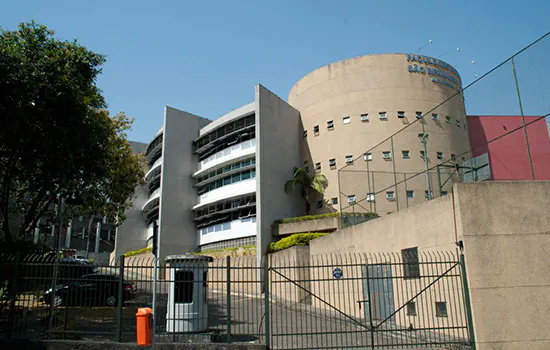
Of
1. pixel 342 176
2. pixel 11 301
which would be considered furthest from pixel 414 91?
pixel 11 301

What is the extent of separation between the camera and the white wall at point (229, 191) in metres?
37.1

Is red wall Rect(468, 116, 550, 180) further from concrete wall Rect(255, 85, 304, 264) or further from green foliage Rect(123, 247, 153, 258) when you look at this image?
green foliage Rect(123, 247, 153, 258)

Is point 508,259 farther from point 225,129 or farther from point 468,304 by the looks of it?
point 225,129

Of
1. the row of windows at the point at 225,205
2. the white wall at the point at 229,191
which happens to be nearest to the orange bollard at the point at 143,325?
the white wall at the point at 229,191

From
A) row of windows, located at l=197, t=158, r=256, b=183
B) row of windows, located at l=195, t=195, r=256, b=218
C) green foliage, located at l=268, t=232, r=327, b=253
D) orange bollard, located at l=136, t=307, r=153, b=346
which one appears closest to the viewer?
orange bollard, located at l=136, t=307, r=153, b=346

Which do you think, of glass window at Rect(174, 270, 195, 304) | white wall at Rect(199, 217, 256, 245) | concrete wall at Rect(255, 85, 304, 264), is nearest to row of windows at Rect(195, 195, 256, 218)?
white wall at Rect(199, 217, 256, 245)

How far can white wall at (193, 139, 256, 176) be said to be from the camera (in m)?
37.9

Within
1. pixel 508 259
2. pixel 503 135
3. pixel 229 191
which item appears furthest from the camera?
pixel 229 191

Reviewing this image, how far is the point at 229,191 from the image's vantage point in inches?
1523

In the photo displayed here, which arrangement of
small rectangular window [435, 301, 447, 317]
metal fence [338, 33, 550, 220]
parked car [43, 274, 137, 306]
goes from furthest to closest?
small rectangular window [435, 301, 447, 317] → metal fence [338, 33, 550, 220] → parked car [43, 274, 137, 306]

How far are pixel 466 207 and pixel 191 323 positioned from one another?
7.93m

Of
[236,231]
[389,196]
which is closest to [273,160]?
[236,231]

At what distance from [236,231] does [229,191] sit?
385cm

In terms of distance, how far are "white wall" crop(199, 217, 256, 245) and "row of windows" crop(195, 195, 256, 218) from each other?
159cm
